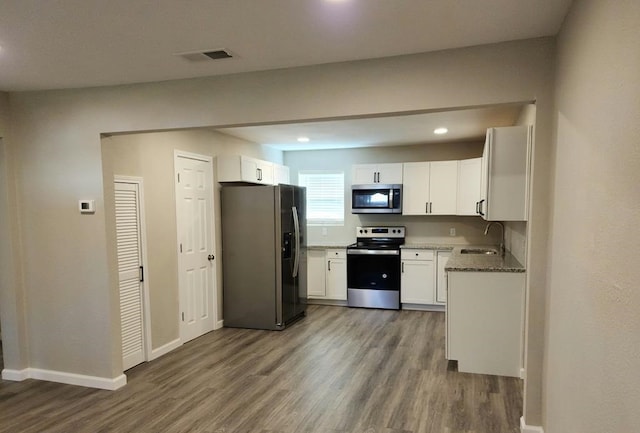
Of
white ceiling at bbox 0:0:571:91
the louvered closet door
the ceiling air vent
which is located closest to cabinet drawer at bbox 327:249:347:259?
the louvered closet door

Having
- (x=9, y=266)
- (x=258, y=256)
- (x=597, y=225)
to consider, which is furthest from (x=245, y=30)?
(x=258, y=256)

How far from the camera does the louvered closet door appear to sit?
142 inches

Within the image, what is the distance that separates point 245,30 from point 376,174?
4.02 metres

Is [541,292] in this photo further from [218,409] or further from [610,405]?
[218,409]

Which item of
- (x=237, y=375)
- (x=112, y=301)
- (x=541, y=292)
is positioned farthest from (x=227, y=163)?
(x=541, y=292)

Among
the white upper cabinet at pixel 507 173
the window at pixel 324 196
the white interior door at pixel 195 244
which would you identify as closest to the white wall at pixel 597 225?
the white upper cabinet at pixel 507 173

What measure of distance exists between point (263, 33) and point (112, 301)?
98.9 inches

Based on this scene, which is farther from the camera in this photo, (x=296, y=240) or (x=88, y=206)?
(x=296, y=240)

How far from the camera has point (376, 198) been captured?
19.4 feet

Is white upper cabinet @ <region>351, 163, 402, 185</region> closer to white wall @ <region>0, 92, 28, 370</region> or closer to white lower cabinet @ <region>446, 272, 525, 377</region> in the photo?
white lower cabinet @ <region>446, 272, 525, 377</region>

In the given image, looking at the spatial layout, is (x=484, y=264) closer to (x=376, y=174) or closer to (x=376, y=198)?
(x=376, y=198)

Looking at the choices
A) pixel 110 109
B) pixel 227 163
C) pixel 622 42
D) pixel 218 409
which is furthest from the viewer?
pixel 227 163

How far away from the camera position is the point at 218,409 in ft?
9.80

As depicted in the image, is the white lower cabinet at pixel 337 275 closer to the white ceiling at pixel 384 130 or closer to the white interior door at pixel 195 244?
the white ceiling at pixel 384 130
